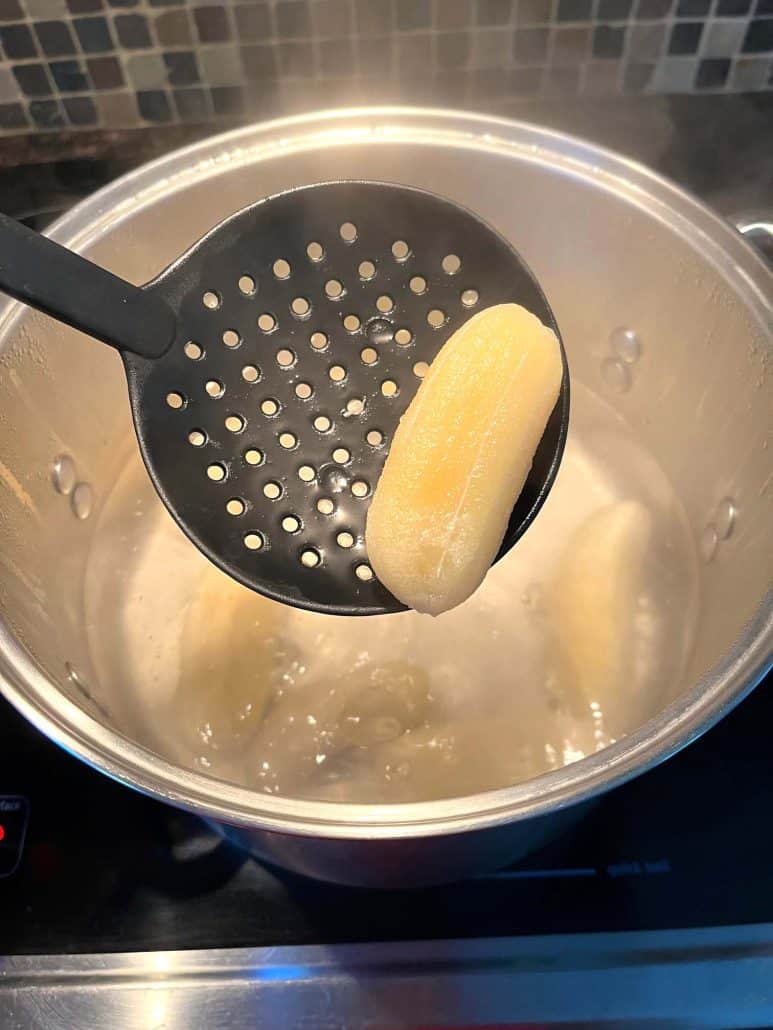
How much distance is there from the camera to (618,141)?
780 mm

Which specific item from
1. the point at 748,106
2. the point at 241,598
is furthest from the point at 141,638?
the point at 748,106

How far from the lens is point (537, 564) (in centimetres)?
70

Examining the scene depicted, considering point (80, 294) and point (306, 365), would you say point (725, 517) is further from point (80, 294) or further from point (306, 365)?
point (80, 294)

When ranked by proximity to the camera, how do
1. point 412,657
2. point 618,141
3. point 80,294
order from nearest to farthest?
point 80,294 → point 412,657 → point 618,141

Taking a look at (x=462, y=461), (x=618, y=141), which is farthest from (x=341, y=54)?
(x=462, y=461)

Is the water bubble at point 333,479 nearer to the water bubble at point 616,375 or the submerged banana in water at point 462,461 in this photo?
the submerged banana in water at point 462,461

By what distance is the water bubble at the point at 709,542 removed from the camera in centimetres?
62

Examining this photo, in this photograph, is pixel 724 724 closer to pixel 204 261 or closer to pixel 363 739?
pixel 363 739

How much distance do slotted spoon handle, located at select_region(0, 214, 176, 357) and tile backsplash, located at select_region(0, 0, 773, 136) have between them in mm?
348

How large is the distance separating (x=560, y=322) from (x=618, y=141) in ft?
0.65

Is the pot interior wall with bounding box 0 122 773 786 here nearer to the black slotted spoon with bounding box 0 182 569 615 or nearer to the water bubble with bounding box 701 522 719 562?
the water bubble with bounding box 701 522 719 562

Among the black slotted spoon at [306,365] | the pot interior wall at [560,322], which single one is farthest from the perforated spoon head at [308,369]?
the pot interior wall at [560,322]

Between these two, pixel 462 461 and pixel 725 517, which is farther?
pixel 725 517

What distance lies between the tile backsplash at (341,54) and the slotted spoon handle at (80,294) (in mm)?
348
